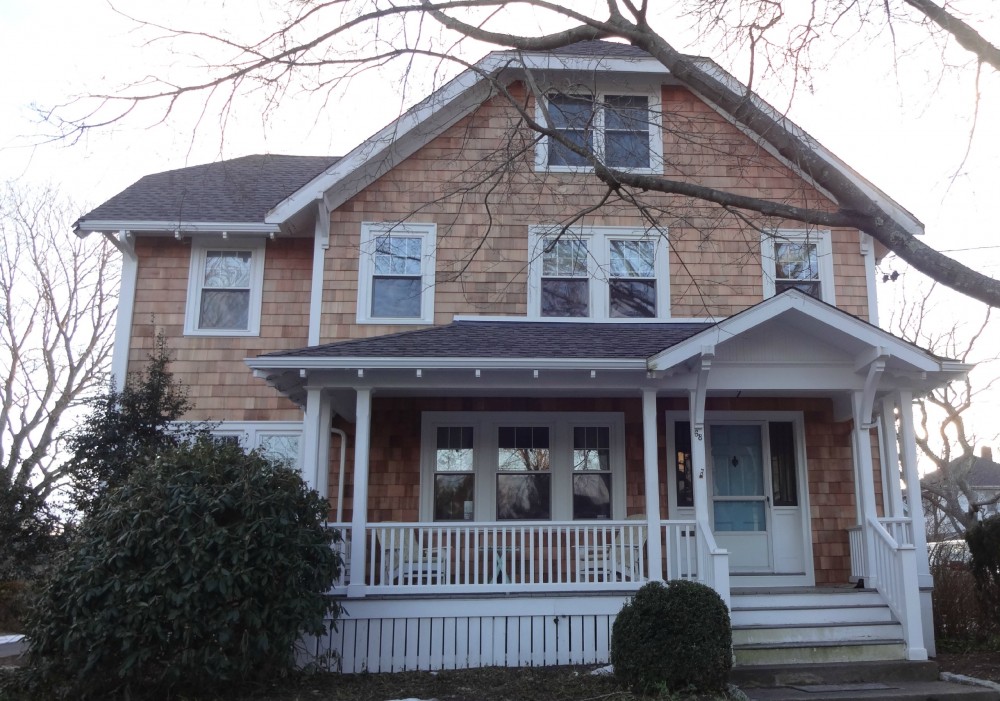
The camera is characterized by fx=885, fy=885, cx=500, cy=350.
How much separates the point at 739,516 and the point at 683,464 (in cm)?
93

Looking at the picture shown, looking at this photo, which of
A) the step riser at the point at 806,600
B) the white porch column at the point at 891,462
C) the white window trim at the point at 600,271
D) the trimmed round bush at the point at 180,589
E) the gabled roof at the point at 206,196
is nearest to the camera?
the trimmed round bush at the point at 180,589

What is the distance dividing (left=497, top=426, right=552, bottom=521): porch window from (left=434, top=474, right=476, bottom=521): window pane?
38cm

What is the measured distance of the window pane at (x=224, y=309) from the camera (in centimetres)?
1191

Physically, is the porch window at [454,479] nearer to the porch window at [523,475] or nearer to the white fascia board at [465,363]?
the porch window at [523,475]

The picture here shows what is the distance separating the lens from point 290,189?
43.8ft

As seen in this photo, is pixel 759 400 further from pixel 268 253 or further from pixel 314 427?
Answer: pixel 268 253

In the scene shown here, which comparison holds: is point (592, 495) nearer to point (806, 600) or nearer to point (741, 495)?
point (741, 495)

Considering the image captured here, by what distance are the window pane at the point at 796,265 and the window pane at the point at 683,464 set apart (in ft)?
8.03

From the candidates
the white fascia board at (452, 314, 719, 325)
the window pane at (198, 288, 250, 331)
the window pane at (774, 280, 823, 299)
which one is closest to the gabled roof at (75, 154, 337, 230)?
the window pane at (198, 288, 250, 331)

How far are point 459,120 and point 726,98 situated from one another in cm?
543

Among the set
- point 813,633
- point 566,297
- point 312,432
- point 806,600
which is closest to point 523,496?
point 566,297

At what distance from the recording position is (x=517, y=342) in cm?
1012

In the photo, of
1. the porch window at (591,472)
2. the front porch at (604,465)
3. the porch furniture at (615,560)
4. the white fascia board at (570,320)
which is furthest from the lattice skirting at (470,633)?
the white fascia board at (570,320)

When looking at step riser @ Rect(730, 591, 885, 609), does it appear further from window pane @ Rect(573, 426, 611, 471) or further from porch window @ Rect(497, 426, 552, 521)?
porch window @ Rect(497, 426, 552, 521)
